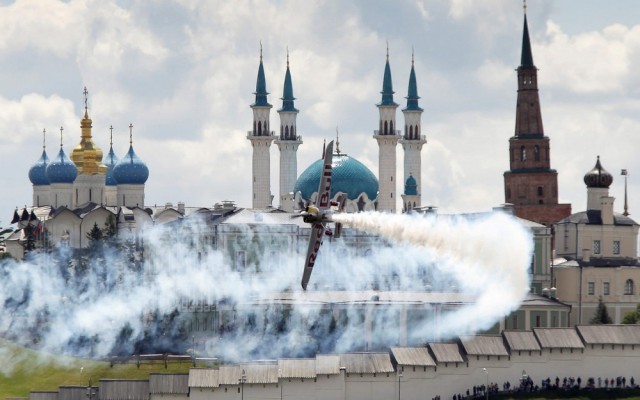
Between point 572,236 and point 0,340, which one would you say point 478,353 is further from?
point 572,236

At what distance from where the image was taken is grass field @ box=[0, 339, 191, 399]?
138 metres

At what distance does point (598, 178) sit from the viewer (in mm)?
185750

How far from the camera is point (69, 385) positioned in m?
136

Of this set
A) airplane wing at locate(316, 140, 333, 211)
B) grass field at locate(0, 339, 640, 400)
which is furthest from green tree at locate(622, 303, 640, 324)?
airplane wing at locate(316, 140, 333, 211)

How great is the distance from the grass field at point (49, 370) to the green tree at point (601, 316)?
3956 cm

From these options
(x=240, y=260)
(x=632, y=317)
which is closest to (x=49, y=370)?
(x=240, y=260)

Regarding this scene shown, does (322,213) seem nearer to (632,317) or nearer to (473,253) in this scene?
(473,253)

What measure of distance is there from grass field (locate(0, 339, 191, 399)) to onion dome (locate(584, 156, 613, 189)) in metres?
57.3

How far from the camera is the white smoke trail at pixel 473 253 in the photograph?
389 feet

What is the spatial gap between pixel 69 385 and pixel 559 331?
33.3 meters

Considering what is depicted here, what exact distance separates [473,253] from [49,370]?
31.2 m

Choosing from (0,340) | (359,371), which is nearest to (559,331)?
(359,371)

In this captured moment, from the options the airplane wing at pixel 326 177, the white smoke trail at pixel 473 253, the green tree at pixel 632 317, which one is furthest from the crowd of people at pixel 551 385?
the airplane wing at pixel 326 177

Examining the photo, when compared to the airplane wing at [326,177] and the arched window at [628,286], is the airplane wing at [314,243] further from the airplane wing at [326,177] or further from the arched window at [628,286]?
the arched window at [628,286]
